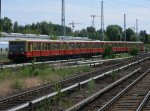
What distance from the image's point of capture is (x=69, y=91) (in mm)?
20969

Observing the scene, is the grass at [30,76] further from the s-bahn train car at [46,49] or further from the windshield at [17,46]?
the windshield at [17,46]

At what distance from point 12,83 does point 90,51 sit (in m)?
41.6

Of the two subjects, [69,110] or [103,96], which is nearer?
[69,110]

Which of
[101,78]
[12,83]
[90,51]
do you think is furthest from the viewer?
[90,51]

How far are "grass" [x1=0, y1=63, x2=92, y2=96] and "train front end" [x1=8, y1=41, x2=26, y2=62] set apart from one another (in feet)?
35.6

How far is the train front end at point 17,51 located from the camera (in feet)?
152

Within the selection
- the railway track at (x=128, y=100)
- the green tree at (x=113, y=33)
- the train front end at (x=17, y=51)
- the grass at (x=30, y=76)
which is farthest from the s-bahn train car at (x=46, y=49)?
the green tree at (x=113, y=33)

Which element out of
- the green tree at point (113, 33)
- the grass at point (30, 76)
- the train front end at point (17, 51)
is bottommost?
the grass at point (30, 76)

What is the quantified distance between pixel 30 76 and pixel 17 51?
57.3 feet

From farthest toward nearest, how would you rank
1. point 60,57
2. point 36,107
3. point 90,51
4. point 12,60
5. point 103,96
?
point 90,51 < point 60,57 < point 12,60 < point 103,96 < point 36,107

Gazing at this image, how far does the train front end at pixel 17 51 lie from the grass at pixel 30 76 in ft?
35.6

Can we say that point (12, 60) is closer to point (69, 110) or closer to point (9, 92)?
point (9, 92)

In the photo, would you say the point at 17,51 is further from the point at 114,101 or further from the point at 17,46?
the point at 114,101

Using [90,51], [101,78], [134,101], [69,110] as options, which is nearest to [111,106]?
[134,101]
